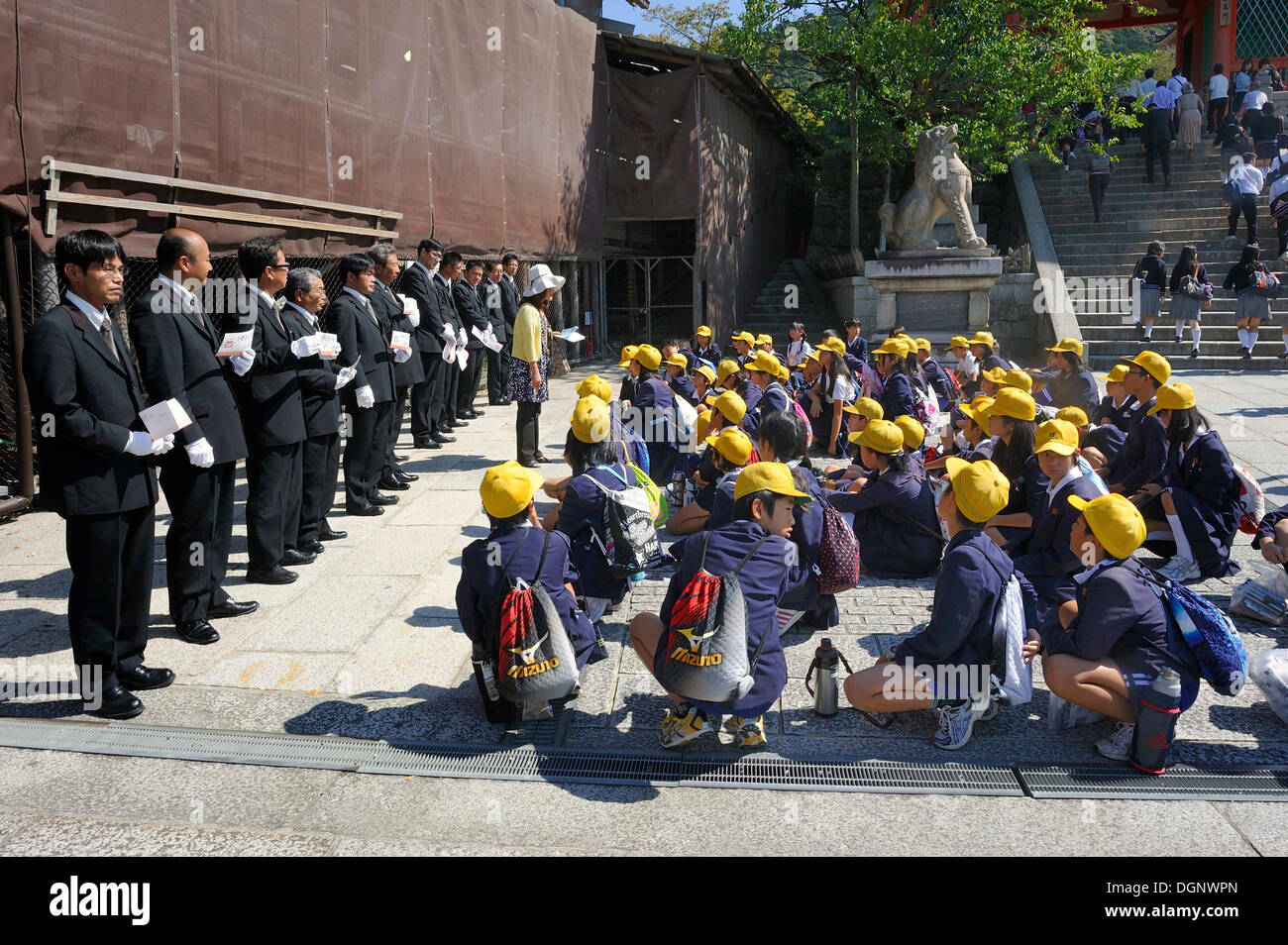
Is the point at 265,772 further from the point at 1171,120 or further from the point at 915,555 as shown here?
the point at 1171,120

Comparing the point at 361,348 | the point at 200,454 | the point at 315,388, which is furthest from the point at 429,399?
the point at 200,454

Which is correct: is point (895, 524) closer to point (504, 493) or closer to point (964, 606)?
point (964, 606)

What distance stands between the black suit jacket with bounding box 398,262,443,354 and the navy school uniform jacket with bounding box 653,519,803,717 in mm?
6018

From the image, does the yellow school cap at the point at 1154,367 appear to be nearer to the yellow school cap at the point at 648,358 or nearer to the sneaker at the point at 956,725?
the sneaker at the point at 956,725

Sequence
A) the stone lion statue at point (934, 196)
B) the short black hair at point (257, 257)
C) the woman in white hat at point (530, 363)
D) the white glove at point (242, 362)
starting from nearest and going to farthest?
the white glove at point (242, 362) → the short black hair at point (257, 257) → the woman in white hat at point (530, 363) → the stone lion statue at point (934, 196)

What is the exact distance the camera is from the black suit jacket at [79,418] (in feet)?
13.7

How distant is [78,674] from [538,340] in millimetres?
5162

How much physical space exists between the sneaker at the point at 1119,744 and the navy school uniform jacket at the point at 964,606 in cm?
61

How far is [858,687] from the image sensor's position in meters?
4.33

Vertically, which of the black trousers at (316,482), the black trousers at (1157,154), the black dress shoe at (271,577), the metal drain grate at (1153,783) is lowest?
the metal drain grate at (1153,783)

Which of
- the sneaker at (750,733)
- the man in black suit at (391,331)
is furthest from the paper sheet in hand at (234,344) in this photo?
the sneaker at (750,733)

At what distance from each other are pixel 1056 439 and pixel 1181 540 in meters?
1.41

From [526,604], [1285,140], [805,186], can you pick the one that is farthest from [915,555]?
[805,186]

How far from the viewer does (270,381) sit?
5.86 meters
